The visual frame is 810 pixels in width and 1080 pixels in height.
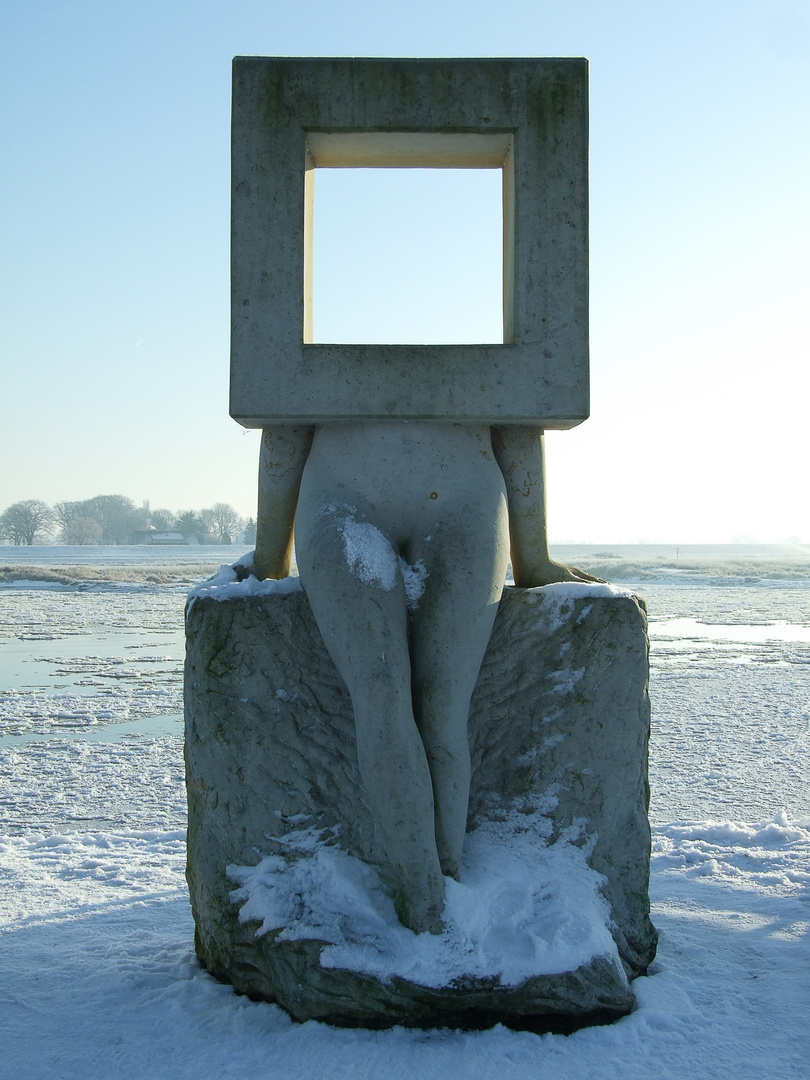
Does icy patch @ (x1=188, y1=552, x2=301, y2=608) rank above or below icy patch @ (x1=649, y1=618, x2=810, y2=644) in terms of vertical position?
above

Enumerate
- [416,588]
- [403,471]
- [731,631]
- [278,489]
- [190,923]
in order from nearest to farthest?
1. [416,588]
2. [403,471]
3. [278,489]
4. [190,923]
5. [731,631]

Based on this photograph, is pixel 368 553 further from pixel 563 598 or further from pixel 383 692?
pixel 563 598

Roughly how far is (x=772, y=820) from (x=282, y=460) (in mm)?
2823

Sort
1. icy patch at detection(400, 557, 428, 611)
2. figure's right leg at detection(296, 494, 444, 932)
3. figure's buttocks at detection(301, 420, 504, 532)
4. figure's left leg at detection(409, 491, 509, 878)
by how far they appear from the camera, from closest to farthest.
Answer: figure's right leg at detection(296, 494, 444, 932)
figure's left leg at detection(409, 491, 509, 878)
icy patch at detection(400, 557, 428, 611)
figure's buttocks at detection(301, 420, 504, 532)

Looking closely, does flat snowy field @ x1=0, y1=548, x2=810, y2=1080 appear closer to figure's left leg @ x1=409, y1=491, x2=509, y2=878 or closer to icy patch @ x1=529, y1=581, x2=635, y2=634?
figure's left leg @ x1=409, y1=491, x2=509, y2=878

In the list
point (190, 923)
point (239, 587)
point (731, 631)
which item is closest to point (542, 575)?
point (239, 587)

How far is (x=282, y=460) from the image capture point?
9.53ft

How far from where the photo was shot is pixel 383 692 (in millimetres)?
2338

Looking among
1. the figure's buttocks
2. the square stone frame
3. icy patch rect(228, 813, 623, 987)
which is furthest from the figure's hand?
icy patch rect(228, 813, 623, 987)

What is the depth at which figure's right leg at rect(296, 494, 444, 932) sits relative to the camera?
231 centimetres

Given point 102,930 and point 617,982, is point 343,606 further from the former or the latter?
point 102,930

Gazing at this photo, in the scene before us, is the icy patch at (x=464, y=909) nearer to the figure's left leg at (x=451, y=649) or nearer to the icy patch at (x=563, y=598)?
the figure's left leg at (x=451, y=649)

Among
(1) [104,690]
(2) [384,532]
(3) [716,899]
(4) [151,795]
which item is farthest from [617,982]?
(1) [104,690]

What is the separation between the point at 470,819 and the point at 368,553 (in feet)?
2.88
